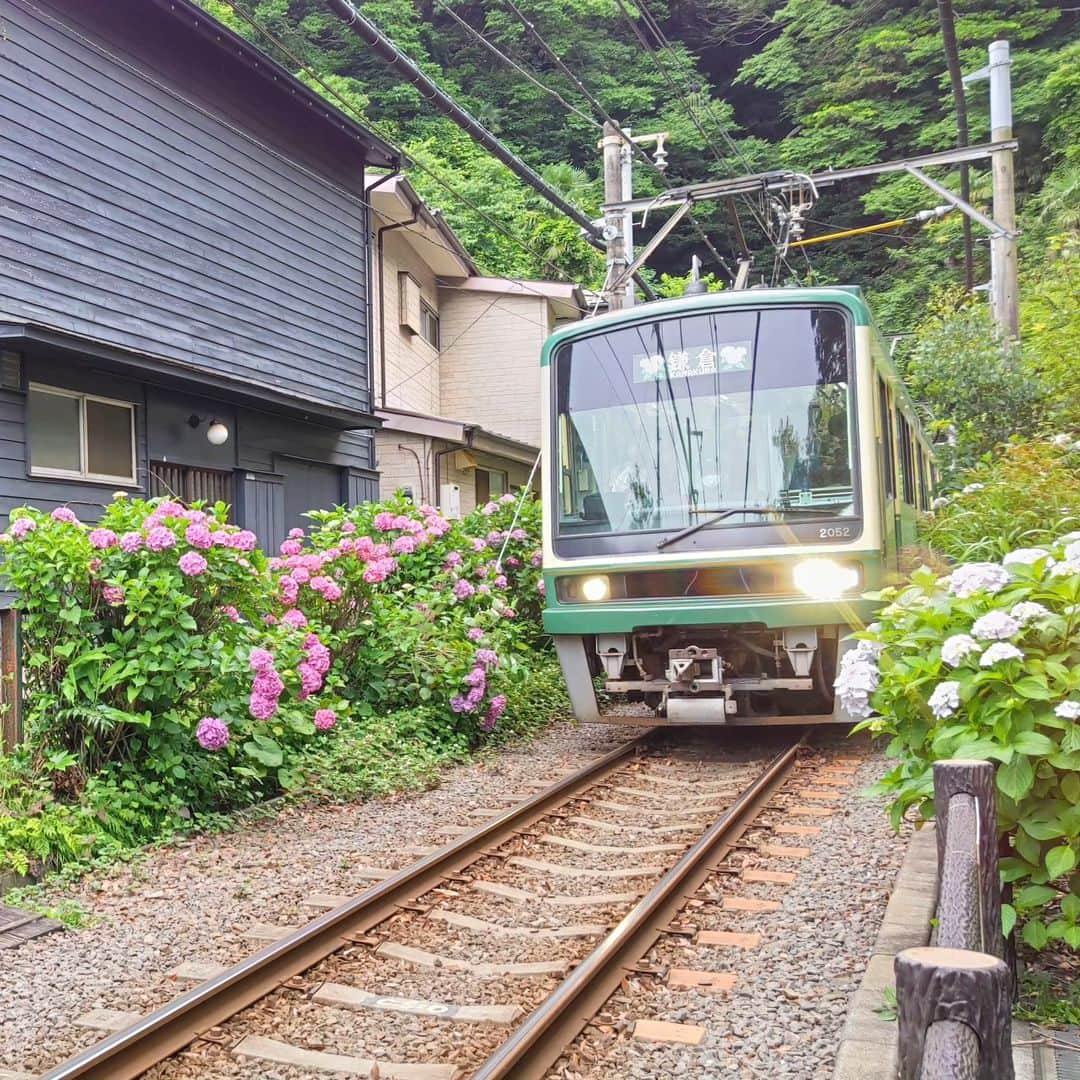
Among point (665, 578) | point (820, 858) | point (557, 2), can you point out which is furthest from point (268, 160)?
point (557, 2)

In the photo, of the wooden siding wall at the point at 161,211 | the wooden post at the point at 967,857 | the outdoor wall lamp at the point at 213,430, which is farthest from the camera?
the outdoor wall lamp at the point at 213,430

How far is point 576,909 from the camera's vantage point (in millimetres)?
4387

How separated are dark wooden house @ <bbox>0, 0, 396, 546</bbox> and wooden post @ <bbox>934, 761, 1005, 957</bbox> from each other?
7.91m

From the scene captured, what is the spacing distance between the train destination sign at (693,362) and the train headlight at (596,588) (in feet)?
4.85

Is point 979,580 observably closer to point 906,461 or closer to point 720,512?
point 720,512

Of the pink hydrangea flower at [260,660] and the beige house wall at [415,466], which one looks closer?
the pink hydrangea flower at [260,660]

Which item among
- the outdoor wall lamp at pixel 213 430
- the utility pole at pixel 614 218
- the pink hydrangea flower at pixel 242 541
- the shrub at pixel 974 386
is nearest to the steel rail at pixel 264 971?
the pink hydrangea flower at pixel 242 541

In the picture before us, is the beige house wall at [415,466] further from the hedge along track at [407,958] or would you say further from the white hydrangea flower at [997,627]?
the white hydrangea flower at [997,627]

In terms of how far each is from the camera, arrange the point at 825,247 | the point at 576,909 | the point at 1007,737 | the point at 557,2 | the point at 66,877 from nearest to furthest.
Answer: the point at 1007,737 → the point at 576,909 → the point at 66,877 → the point at 557,2 → the point at 825,247

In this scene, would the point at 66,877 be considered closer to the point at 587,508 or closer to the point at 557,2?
the point at 587,508

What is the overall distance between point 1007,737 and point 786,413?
14.6ft

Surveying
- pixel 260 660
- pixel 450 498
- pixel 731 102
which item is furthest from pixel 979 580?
pixel 731 102

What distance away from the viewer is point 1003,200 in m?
14.5

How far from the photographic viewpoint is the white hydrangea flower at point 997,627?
299 centimetres
